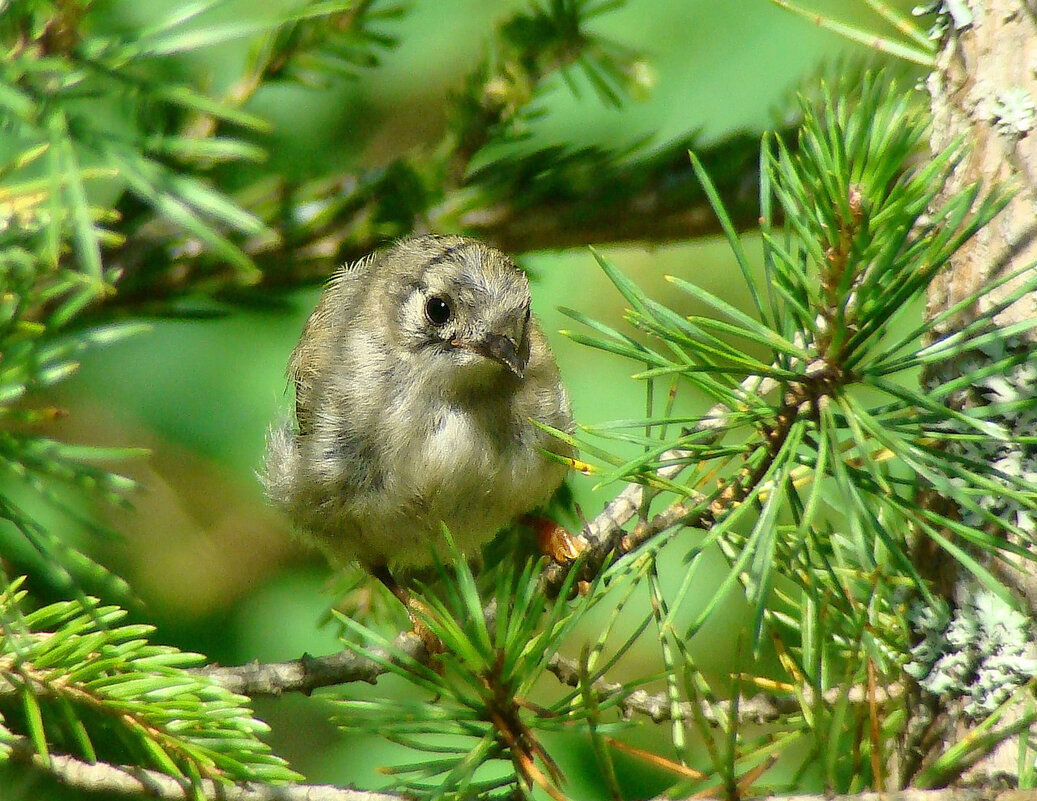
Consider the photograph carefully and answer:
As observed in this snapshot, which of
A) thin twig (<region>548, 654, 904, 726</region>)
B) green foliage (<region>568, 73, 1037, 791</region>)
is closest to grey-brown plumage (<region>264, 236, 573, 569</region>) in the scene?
thin twig (<region>548, 654, 904, 726</region>)

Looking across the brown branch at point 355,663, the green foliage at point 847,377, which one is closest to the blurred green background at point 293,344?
the brown branch at point 355,663

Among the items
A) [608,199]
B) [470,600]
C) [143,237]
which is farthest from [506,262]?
[470,600]

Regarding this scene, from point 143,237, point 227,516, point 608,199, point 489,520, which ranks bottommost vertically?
Answer: point 227,516

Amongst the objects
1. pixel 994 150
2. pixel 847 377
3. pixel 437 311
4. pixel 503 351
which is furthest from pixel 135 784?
pixel 994 150

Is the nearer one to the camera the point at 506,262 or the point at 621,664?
the point at 506,262

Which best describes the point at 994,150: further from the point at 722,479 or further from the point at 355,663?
the point at 355,663

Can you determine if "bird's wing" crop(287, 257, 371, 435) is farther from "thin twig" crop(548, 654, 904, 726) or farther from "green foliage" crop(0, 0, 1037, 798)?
"thin twig" crop(548, 654, 904, 726)

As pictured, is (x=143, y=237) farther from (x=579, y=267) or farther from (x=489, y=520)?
(x=579, y=267)
